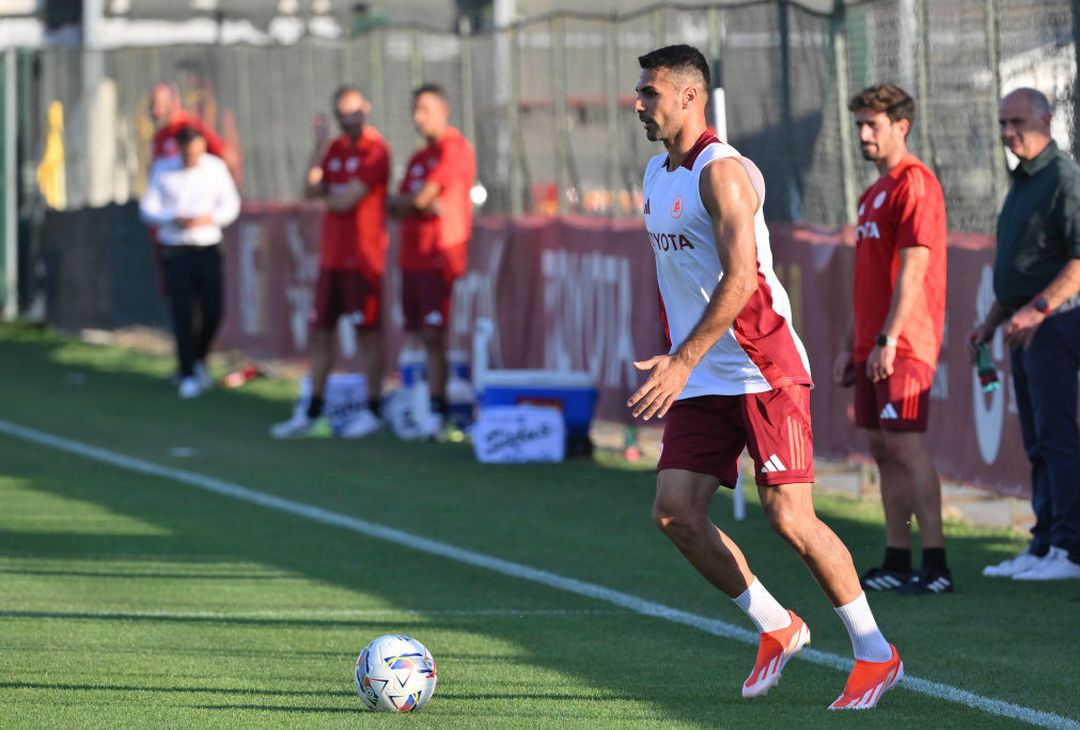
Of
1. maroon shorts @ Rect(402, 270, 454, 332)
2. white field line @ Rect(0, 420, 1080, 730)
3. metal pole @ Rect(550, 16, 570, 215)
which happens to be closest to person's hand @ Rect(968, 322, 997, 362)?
white field line @ Rect(0, 420, 1080, 730)

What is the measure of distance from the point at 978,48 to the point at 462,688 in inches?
227

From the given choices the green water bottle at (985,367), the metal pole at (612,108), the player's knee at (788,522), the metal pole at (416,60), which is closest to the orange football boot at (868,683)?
the player's knee at (788,522)

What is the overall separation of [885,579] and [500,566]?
1.90 meters

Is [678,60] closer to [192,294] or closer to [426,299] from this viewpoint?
[426,299]

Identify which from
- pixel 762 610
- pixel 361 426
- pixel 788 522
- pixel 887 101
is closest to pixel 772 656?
pixel 762 610

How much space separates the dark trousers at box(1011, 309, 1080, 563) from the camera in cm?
962

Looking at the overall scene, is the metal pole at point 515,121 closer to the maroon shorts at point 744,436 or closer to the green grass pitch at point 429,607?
the green grass pitch at point 429,607

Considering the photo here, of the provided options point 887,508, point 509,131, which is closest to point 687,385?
point 887,508

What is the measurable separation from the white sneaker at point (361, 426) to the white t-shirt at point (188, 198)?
11.7 ft

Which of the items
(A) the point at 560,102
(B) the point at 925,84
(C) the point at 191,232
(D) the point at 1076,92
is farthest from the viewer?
(C) the point at 191,232

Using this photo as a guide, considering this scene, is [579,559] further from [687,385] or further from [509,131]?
[509,131]

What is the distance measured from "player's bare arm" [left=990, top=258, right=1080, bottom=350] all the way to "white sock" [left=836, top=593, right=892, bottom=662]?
8.40 ft

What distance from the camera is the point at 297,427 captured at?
1611 centimetres

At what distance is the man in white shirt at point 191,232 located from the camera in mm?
18984
